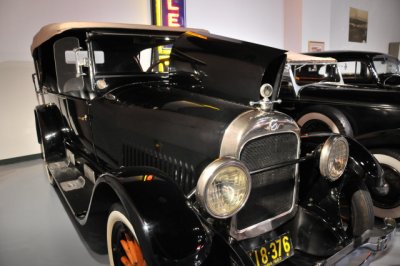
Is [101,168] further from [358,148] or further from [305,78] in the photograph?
[305,78]

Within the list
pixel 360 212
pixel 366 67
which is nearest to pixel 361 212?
pixel 360 212

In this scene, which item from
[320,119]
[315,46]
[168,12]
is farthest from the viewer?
[315,46]

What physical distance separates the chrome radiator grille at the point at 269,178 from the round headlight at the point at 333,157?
156 millimetres

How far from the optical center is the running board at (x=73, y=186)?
7.09 ft

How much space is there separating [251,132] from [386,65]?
16.1ft

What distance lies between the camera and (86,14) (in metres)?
5.08

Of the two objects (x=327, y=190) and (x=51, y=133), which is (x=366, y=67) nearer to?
(x=327, y=190)

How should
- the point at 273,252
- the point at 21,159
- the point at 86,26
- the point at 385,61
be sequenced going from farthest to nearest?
1. the point at 385,61
2. the point at 21,159
3. the point at 86,26
4. the point at 273,252

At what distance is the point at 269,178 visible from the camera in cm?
164

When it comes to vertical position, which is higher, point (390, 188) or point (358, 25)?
point (358, 25)

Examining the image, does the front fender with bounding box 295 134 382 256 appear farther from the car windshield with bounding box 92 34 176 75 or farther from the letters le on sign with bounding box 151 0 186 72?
the letters le on sign with bounding box 151 0 186 72

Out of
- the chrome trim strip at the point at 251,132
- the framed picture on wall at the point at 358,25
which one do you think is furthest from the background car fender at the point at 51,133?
the framed picture on wall at the point at 358,25

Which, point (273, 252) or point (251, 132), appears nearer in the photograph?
point (251, 132)

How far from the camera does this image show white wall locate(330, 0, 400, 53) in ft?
33.6
